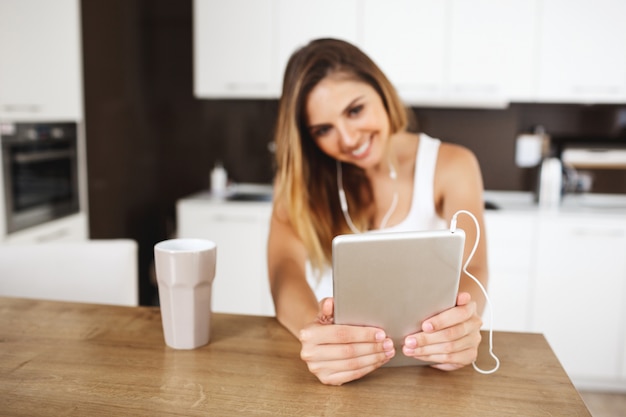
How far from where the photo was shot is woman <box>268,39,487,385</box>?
4.38 feet

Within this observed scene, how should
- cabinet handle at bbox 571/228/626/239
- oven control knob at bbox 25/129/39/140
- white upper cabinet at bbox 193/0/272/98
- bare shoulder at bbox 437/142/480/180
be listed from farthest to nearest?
1. white upper cabinet at bbox 193/0/272/98
2. cabinet handle at bbox 571/228/626/239
3. oven control knob at bbox 25/129/39/140
4. bare shoulder at bbox 437/142/480/180

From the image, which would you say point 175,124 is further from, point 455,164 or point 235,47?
point 455,164

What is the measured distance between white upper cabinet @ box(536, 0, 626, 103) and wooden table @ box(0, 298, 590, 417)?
2.32 m

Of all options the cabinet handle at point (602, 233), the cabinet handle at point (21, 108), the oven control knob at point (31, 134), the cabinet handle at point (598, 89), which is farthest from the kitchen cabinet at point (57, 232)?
the cabinet handle at point (598, 89)

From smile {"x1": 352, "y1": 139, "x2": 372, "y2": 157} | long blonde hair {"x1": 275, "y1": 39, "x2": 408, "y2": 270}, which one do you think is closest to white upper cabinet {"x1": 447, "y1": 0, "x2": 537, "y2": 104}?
long blonde hair {"x1": 275, "y1": 39, "x2": 408, "y2": 270}

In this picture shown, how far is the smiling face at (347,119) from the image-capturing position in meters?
1.41

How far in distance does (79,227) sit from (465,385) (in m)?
2.36

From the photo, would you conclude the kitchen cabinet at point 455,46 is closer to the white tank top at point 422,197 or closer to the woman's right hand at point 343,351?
the white tank top at point 422,197

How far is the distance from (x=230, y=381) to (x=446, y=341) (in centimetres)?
30

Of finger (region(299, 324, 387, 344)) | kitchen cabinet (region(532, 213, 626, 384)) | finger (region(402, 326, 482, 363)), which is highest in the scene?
finger (region(299, 324, 387, 344))

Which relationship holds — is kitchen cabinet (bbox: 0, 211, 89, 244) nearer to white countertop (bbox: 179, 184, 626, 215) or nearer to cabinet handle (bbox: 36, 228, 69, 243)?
cabinet handle (bbox: 36, 228, 69, 243)

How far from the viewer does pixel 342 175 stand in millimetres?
1676

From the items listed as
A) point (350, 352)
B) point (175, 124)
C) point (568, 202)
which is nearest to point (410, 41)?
point (568, 202)

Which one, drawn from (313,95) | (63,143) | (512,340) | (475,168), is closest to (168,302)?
(512,340)
